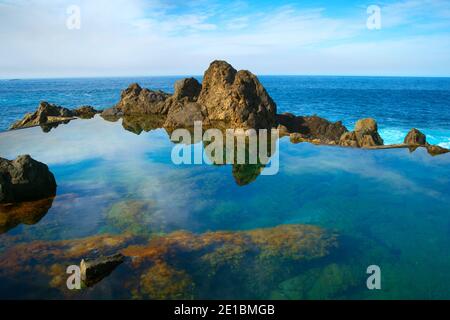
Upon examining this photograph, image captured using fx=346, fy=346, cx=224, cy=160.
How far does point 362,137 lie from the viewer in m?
31.0

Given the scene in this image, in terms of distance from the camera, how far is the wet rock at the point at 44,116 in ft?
139

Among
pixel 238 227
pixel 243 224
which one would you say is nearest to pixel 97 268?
pixel 238 227

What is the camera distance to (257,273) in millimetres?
11820

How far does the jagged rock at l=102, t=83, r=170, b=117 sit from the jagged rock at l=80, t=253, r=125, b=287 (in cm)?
3783

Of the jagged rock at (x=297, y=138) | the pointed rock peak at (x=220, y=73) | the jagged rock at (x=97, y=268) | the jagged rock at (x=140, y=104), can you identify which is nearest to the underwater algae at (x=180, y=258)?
the jagged rock at (x=97, y=268)

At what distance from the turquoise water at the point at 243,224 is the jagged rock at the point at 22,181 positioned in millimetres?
1098

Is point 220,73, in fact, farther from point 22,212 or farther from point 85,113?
point 22,212

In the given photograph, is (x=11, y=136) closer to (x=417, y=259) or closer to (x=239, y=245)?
(x=239, y=245)

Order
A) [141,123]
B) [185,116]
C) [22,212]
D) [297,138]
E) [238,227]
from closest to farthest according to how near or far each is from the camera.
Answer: [238,227]
[22,212]
[297,138]
[185,116]
[141,123]

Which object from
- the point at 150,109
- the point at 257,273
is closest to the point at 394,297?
the point at 257,273

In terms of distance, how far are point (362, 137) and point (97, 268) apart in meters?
26.2

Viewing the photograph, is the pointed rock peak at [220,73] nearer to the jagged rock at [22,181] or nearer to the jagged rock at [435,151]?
the jagged rock at [435,151]

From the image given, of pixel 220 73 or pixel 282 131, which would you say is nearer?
pixel 282 131
